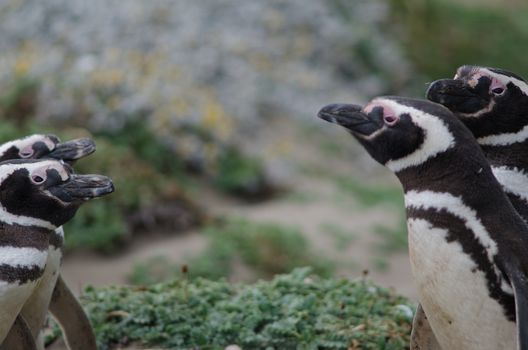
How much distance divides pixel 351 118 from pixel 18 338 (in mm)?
1328

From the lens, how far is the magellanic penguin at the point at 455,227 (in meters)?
2.81

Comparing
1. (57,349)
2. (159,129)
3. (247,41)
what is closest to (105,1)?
(247,41)

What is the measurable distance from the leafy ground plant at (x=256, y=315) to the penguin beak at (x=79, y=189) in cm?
108

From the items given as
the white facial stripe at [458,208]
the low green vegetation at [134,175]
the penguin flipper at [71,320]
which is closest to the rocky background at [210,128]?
the low green vegetation at [134,175]

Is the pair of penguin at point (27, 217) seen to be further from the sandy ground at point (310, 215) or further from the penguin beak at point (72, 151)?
Result: the sandy ground at point (310, 215)

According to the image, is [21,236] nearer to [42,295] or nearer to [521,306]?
[42,295]

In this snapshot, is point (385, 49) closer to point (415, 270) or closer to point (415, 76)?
point (415, 76)

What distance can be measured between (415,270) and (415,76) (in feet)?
33.4

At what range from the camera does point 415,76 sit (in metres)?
12.9

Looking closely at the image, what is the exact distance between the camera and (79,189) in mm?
3037

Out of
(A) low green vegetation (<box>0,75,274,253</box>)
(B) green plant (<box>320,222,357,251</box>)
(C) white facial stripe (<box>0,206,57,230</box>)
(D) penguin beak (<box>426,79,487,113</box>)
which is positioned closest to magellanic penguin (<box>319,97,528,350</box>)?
(D) penguin beak (<box>426,79,487,113</box>)

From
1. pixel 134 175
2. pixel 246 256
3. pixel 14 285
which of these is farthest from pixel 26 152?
pixel 134 175

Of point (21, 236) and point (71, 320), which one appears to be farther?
point (71, 320)

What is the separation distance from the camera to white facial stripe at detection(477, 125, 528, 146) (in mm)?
3186
